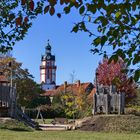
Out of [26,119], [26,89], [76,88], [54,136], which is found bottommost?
[54,136]

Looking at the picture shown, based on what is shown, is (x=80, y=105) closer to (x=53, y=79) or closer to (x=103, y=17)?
(x=103, y=17)

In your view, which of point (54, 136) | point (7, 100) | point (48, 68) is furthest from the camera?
point (48, 68)

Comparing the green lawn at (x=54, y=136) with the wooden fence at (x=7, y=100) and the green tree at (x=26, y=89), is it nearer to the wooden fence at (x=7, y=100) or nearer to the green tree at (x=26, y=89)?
the wooden fence at (x=7, y=100)

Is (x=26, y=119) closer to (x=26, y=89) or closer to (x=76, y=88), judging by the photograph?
(x=76, y=88)

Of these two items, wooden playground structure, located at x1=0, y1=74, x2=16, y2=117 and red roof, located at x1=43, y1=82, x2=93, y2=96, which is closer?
wooden playground structure, located at x1=0, y1=74, x2=16, y2=117

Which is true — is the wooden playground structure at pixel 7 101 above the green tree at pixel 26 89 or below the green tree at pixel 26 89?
below

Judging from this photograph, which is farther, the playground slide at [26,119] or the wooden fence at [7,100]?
the wooden fence at [7,100]

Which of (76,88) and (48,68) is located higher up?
(48,68)

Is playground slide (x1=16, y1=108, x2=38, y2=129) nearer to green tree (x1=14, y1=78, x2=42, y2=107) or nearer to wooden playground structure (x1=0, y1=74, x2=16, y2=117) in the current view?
wooden playground structure (x1=0, y1=74, x2=16, y2=117)

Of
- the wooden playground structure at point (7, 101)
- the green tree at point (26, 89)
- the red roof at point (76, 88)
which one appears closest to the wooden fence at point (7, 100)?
the wooden playground structure at point (7, 101)

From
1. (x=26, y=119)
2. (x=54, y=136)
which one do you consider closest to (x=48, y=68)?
(x=26, y=119)

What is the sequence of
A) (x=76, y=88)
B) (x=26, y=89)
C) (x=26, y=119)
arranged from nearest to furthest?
1. (x=26, y=119)
2. (x=76, y=88)
3. (x=26, y=89)

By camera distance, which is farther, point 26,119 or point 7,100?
point 26,119

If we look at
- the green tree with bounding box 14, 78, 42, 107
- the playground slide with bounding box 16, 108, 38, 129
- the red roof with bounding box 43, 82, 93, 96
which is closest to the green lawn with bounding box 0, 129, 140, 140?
the playground slide with bounding box 16, 108, 38, 129
